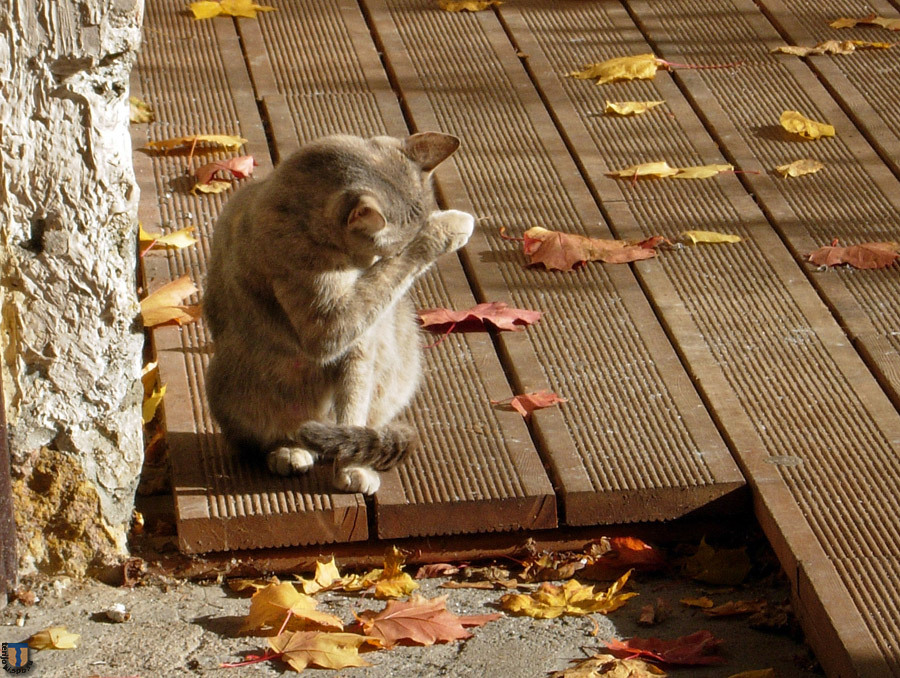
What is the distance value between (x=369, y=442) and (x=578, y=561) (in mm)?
610

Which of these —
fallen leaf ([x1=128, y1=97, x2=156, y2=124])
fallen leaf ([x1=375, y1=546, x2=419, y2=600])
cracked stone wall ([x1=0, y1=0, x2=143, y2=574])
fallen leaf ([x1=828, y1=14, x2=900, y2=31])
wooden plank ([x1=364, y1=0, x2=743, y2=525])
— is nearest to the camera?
cracked stone wall ([x1=0, y1=0, x2=143, y2=574])

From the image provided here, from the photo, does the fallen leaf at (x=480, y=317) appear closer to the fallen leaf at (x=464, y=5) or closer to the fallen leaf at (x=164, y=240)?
the fallen leaf at (x=164, y=240)

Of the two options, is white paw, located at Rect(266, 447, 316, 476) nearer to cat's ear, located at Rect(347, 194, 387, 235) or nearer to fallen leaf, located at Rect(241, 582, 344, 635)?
fallen leaf, located at Rect(241, 582, 344, 635)

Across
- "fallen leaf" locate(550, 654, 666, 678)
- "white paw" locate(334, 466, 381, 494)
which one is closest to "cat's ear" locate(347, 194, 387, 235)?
"white paw" locate(334, 466, 381, 494)

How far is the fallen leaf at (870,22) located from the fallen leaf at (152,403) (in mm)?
3867

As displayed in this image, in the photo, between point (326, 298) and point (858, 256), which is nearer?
point (326, 298)

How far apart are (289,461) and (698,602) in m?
1.08

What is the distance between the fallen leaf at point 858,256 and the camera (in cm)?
424

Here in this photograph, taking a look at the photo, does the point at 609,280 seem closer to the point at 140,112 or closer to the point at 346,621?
the point at 346,621

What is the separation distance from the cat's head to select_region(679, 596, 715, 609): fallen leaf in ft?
3.63

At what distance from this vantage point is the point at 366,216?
9.77 ft

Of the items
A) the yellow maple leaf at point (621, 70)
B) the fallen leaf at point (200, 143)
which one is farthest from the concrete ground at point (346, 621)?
the yellow maple leaf at point (621, 70)

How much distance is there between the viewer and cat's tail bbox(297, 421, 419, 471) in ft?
10.3

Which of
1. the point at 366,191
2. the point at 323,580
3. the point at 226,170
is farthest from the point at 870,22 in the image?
the point at 323,580
